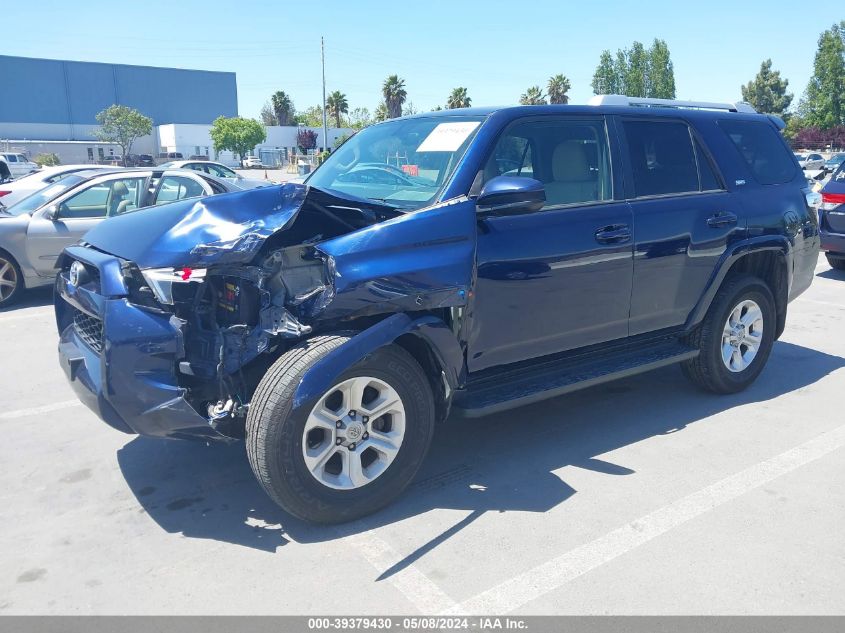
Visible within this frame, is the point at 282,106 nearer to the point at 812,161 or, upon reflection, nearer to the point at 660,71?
the point at 660,71

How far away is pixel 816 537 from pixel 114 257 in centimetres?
360

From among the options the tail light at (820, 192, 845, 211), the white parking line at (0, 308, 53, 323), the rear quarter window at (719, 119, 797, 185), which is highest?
the rear quarter window at (719, 119, 797, 185)

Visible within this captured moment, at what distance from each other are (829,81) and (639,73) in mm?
21051

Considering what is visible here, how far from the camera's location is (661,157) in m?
4.67

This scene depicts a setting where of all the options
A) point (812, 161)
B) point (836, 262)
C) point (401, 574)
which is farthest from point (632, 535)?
A: point (812, 161)

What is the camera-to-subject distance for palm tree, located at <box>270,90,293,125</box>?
333 feet

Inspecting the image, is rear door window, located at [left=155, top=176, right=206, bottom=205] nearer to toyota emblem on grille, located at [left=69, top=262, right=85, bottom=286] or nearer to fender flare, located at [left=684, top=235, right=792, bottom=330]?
toyota emblem on grille, located at [left=69, top=262, right=85, bottom=286]

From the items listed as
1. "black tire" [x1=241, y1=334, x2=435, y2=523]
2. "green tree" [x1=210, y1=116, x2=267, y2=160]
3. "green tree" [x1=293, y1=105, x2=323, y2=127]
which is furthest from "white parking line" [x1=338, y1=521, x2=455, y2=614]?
"green tree" [x1=293, y1=105, x2=323, y2=127]

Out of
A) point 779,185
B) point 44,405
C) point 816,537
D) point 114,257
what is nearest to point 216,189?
point 44,405

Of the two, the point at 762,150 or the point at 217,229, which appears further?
the point at 762,150

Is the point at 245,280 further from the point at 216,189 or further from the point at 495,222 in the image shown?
the point at 216,189

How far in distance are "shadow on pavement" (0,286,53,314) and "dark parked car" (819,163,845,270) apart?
10536 mm

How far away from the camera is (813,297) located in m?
8.97

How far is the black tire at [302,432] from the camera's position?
3.08 m
